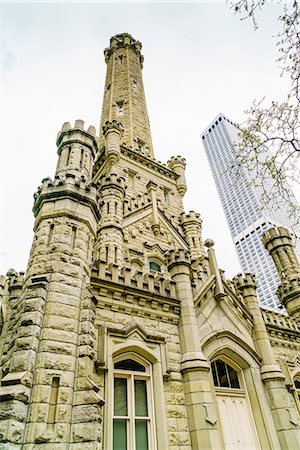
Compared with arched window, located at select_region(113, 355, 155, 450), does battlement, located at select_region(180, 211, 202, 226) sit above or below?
above

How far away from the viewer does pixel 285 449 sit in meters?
8.22

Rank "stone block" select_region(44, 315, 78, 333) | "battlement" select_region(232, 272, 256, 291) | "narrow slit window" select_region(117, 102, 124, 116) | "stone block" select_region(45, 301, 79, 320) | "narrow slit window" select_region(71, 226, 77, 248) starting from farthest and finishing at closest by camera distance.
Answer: "narrow slit window" select_region(117, 102, 124, 116) < "battlement" select_region(232, 272, 256, 291) < "narrow slit window" select_region(71, 226, 77, 248) < "stone block" select_region(45, 301, 79, 320) < "stone block" select_region(44, 315, 78, 333)

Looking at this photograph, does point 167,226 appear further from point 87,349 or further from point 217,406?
point 87,349

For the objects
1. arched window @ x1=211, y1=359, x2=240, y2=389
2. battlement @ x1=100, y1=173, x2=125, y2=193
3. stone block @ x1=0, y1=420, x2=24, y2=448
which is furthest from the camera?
battlement @ x1=100, y1=173, x2=125, y2=193

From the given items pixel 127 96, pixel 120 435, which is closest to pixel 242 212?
pixel 127 96

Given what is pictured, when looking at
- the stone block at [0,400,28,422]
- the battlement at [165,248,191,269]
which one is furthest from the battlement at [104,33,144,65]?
the stone block at [0,400,28,422]

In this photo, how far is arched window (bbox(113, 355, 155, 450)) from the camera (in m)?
6.82

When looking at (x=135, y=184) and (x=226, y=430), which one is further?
(x=135, y=184)

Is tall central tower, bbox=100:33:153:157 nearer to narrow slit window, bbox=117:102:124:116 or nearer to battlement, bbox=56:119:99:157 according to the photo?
narrow slit window, bbox=117:102:124:116

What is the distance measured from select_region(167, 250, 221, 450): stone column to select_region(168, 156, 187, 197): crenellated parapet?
13002 millimetres

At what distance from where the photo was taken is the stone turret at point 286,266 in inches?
579

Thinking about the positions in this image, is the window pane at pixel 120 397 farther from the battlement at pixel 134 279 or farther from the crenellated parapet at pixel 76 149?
the crenellated parapet at pixel 76 149

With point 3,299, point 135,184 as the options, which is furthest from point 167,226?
point 3,299

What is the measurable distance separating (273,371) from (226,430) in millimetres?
2437
